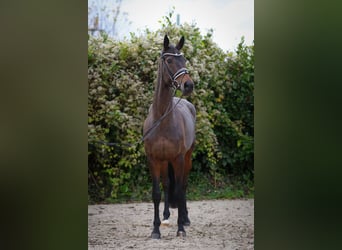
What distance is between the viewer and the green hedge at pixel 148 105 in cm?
582

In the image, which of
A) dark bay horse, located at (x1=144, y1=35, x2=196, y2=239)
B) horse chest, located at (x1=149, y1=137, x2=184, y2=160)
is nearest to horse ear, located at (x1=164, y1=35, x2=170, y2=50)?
dark bay horse, located at (x1=144, y1=35, x2=196, y2=239)

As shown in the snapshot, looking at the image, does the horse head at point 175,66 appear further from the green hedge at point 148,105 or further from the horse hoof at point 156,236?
the green hedge at point 148,105

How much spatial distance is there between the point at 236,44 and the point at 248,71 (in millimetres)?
388

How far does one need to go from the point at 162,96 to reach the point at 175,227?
1414 mm

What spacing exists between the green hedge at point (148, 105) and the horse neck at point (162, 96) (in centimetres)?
156

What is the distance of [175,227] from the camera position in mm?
4680

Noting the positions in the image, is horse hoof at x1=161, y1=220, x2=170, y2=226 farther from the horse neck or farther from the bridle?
the bridle

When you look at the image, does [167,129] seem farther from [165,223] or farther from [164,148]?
[165,223]

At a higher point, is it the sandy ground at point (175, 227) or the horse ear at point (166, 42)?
the horse ear at point (166, 42)

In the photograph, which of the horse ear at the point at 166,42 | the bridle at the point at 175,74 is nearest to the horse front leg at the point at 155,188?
the bridle at the point at 175,74

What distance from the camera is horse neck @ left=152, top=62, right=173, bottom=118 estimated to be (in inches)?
165

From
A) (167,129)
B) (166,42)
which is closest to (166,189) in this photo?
(167,129)
